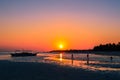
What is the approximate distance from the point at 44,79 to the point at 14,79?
3125mm

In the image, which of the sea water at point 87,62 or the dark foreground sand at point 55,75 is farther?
the sea water at point 87,62

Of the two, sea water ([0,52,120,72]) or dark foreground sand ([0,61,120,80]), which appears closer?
dark foreground sand ([0,61,120,80])

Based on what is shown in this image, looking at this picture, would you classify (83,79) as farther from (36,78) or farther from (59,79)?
(36,78)

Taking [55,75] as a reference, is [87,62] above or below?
above

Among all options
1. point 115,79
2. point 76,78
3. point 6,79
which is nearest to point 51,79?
point 76,78

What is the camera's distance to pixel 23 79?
29.9 m

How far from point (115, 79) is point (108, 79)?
2.42ft

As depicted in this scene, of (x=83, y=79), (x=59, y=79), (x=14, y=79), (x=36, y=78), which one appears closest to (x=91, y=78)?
(x=83, y=79)

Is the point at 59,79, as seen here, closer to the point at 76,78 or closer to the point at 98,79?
the point at 76,78

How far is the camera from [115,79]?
1155 inches

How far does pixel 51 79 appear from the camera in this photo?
1182 inches

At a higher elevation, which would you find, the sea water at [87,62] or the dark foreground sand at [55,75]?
the sea water at [87,62]

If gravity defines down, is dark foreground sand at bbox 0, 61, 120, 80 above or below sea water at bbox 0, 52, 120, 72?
below

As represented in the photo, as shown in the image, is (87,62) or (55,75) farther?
(87,62)
